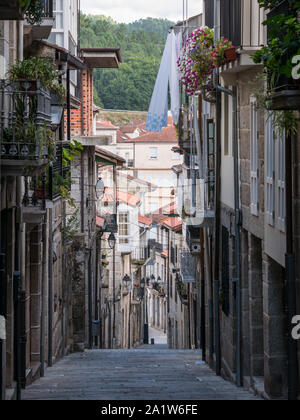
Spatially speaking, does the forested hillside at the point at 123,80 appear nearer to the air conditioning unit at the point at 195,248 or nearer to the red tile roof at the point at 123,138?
the red tile roof at the point at 123,138

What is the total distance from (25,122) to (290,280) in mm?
4014

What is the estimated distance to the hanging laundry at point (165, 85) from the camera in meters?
21.7

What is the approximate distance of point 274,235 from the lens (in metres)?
11.1

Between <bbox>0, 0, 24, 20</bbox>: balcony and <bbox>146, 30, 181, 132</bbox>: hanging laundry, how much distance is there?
13.2m

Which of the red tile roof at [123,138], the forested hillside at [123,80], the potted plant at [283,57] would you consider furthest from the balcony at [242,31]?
the forested hillside at [123,80]

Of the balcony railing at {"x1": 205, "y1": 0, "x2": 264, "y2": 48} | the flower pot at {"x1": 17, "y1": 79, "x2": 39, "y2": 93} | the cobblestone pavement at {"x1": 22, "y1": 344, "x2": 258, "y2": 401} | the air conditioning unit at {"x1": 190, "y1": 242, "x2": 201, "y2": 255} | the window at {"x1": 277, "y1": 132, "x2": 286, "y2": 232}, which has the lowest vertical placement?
the cobblestone pavement at {"x1": 22, "y1": 344, "x2": 258, "y2": 401}

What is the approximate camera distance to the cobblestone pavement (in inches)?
451

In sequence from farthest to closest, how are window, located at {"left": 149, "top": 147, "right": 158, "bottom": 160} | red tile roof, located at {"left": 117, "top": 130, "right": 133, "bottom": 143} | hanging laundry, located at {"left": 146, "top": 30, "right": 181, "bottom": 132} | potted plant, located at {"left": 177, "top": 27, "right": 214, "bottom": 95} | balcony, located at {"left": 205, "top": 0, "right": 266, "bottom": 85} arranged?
window, located at {"left": 149, "top": 147, "right": 158, "bottom": 160}, red tile roof, located at {"left": 117, "top": 130, "right": 133, "bottom": 143}, hanging laundry, located at {"left": 146, "top": 30, "right": 181, "bottom": 132}, potted plant, located at {"left": 177, "top": 27, "right": 214, "bottom": 95}, balcony, located at {"left": 205, "top": 0, "right": 266, "bottom": 85}

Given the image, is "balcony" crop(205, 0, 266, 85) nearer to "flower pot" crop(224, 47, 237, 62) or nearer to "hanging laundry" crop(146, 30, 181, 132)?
"flower pot" crop(224, 47, 237, 62)

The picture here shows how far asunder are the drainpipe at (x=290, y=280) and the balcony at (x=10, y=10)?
340cm

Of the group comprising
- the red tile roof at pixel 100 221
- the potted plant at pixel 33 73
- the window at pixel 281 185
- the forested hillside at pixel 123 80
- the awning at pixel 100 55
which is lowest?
the red tile roof at pixel 100 221

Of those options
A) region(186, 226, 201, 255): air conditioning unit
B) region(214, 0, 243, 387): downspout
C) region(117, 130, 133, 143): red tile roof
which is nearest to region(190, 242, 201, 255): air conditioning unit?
region(186, 226, 201, 255): air conditioning unit
